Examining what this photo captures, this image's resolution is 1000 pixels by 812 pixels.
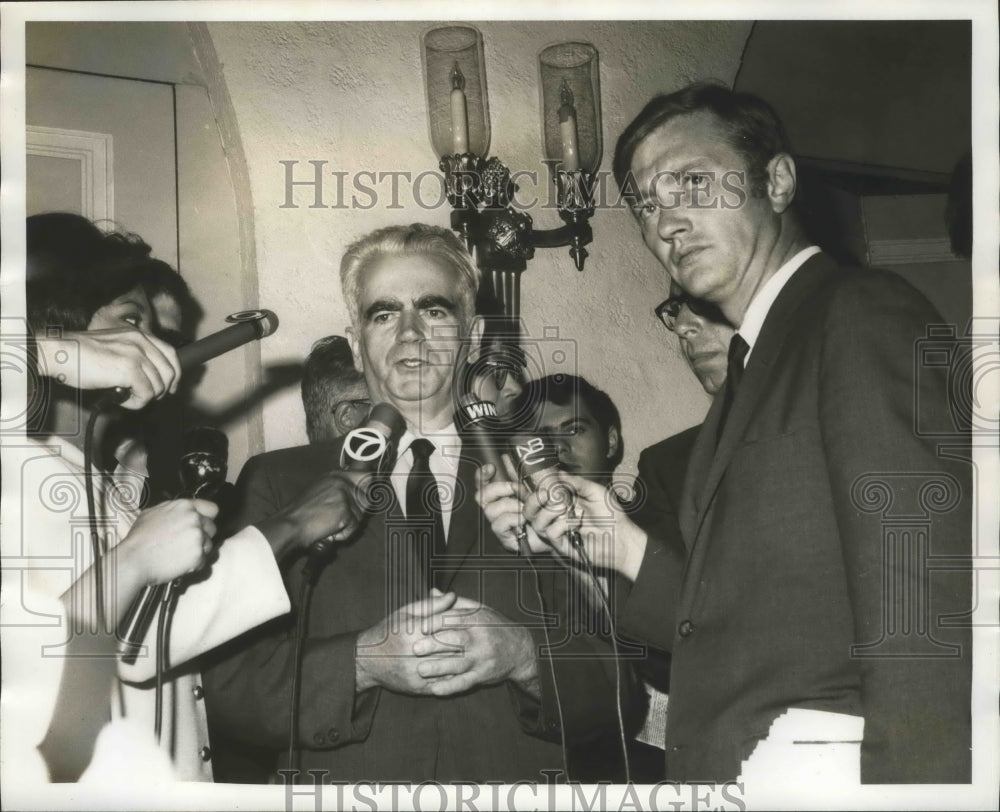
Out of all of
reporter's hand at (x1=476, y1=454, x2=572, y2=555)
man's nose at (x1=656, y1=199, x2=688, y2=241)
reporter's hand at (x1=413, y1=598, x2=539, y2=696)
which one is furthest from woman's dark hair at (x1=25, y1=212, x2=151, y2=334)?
man's nose at (x1=656, y1=199, x2=688, y2=241)

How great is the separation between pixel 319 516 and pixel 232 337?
394 mm

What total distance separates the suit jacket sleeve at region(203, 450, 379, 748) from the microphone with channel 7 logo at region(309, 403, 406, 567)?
0.21 m

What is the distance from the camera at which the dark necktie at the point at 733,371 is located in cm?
223

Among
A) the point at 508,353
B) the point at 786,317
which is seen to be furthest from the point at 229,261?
the point at 786,317

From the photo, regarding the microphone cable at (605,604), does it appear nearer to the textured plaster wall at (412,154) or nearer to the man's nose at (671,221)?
the textured plaster wall at (412,154)

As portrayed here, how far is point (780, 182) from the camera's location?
227cm

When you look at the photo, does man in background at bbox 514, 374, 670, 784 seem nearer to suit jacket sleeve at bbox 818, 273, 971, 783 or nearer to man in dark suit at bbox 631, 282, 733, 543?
man in dark suit at bbox 631, 282, 733, 543

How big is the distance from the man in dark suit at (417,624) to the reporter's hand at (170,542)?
0.10 m

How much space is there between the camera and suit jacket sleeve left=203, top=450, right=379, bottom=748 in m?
2.20

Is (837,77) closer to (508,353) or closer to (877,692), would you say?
(508,353)

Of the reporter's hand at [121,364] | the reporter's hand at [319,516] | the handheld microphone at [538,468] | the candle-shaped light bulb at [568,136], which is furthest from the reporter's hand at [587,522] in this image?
the reporter's hand at [121,364]

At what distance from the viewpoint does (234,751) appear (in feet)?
7.32

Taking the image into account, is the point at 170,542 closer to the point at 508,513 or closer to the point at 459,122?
the point at 508,513

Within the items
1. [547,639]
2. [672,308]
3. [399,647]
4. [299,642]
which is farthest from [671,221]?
[299,642]
